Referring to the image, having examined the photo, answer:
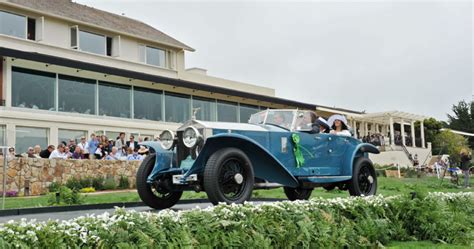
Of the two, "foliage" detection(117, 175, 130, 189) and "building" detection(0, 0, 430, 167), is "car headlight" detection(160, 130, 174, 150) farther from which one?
"foliage" detection(117, 175, 130, 189)

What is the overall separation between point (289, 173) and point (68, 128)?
14.8 m

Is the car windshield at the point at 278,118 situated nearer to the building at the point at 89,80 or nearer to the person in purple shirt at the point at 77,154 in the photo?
the building at the point at 89,80

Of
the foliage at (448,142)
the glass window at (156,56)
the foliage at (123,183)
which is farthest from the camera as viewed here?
the foliage at (448,142)

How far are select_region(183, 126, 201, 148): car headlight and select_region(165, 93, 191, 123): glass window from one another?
60.0 feet

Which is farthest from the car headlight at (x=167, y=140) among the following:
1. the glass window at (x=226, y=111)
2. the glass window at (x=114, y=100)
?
the glass window at (x=226, y=111)

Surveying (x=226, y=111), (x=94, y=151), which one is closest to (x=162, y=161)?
(x=94, y=151)

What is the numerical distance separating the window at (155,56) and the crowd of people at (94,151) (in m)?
10.8

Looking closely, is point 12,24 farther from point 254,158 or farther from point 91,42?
point 254,158

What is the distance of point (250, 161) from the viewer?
7.90 metres

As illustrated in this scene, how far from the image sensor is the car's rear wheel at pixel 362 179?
969 centimetres

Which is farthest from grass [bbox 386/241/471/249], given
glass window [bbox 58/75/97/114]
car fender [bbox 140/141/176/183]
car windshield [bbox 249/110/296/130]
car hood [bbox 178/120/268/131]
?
glass window [bbox 58/75/97/114]

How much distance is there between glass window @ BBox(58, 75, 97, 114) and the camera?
834 inches

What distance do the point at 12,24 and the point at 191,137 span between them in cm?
1846

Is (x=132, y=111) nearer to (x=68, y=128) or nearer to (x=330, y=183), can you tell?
(x=68, y=128)
